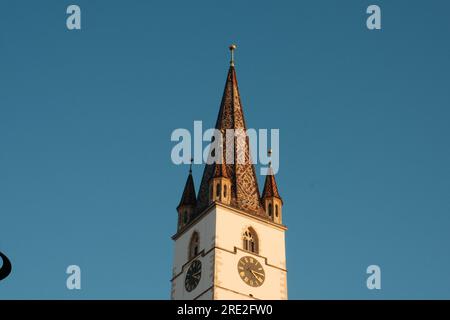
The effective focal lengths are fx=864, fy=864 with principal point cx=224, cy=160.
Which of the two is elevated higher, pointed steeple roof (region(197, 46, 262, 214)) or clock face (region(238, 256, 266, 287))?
pointed steeple roof (region(197, 46, 262, 214))

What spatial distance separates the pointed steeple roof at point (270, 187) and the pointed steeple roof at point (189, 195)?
4.80 meters

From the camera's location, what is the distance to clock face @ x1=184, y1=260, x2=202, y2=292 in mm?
52562

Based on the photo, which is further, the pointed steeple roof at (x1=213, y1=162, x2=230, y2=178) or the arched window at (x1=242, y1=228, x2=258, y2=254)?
the pointed steeple roof at (x1=213, y1=162, x2=230, y2=178)

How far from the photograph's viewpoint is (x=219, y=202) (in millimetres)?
54719

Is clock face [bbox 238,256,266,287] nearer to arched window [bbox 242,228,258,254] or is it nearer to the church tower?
the church tower

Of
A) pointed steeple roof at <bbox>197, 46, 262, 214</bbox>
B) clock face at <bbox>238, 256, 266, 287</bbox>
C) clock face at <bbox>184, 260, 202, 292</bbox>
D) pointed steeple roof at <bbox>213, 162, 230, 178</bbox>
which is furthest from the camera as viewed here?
pointed steeple roof at <bbox>197, 46, 262, 214</bbox>

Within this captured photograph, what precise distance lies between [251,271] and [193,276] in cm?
357

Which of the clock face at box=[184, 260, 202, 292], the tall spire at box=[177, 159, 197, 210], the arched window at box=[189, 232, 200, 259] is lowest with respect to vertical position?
the clock face at box=[184, 260, 202, 292]

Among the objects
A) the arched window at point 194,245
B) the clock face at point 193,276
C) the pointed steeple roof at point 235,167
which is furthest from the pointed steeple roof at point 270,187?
the clock face at point 193,276

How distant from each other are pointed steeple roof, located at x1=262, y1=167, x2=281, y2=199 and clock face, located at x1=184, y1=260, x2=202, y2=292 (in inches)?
312

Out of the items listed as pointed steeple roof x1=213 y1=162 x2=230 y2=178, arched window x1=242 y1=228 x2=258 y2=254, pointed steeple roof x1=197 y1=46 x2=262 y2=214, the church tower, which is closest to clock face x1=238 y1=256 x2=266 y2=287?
the church tower

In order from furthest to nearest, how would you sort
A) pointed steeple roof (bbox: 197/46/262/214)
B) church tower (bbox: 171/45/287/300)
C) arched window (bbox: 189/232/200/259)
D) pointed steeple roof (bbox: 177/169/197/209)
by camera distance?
1. pointed steeple roof (bbox: 177/169/197/209)
2. pointed steeple roof (bbox: 197/46/262/214)
3. arched window (bbox: 189/232/200/259)
4. church tower (bbox: 171/45/287/300)
